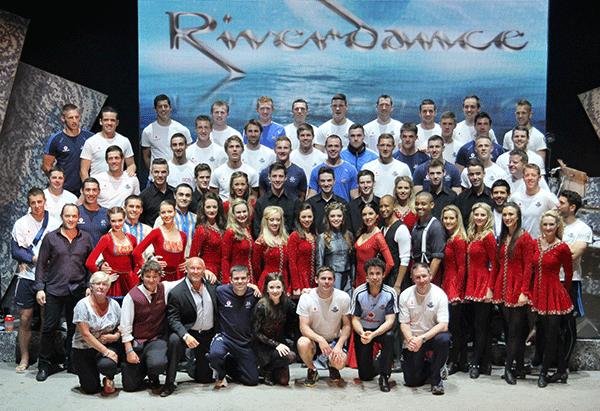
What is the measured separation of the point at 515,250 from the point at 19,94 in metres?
5.35

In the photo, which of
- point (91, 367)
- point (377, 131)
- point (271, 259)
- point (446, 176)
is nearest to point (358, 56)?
point (377, 131)

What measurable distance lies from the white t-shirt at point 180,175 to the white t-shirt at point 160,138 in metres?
0.61

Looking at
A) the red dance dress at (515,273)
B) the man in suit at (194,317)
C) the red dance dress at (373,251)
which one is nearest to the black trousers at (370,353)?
the red dance dress at (373,251)

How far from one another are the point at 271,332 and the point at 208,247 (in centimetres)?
86

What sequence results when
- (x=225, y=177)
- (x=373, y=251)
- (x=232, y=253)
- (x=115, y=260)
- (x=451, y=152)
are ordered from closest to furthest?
(x=115, y=260), (x=373, y=251), (x=232, y=253), (x=225, y=177), (x=451, y=152)

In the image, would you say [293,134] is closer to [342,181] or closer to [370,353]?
[342,181]

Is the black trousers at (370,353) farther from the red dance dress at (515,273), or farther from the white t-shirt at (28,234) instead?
the white t-shirt at (28,234)

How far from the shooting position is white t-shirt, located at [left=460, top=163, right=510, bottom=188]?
639 centimetres

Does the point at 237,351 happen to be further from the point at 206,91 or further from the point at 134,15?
the point at 134,15

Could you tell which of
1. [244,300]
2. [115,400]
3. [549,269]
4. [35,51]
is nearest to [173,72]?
[35,51]

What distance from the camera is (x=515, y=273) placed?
210 inches

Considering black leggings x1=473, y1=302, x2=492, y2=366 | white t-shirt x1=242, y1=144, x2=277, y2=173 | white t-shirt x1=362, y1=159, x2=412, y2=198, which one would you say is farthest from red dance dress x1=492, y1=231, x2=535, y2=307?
white t-shirt x1=242, y1=144, x2=277, y2=173

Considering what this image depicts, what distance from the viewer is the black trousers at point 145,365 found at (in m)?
4.97

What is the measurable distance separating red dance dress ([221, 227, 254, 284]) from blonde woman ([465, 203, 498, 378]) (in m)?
1.76
